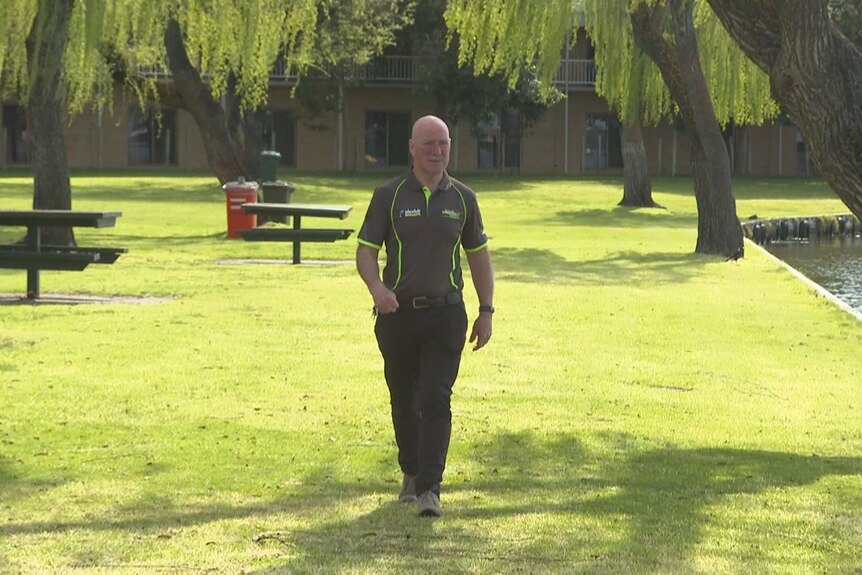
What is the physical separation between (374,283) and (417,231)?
30cm

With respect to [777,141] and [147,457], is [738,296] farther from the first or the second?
[777,141]

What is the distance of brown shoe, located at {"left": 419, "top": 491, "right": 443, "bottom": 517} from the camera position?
287 inches

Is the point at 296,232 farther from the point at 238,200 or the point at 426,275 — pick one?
the point at 426,275

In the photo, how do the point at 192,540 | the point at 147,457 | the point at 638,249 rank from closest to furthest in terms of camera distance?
the point at 192,540 < the point at 147,457 < the point at 638,249

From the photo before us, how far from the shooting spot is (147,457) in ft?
28.8

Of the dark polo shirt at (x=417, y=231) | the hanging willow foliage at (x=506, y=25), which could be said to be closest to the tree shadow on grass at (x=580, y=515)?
the dark polo shirt at (x=417, y=231)

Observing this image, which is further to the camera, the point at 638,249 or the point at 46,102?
the point at 638,249

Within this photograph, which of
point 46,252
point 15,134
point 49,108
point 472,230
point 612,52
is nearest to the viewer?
point 472,230

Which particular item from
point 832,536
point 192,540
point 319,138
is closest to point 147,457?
point 192,540

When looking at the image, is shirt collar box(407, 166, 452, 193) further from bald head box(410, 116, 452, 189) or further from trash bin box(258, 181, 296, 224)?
trash bin box(258, 181, 296, 224)

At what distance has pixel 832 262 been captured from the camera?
30.8 m

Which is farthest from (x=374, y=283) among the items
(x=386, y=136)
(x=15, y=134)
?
(x=386, y=136)

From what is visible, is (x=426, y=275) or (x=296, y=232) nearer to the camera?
(x=426, y=275)

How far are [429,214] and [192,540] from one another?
1794 millimetres
